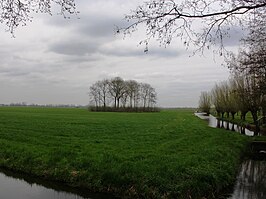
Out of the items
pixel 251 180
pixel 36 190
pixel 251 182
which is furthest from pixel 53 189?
pixel 251 180

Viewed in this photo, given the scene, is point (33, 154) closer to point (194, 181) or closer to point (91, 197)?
point (91, 197)

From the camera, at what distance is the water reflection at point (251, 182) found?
11.9m

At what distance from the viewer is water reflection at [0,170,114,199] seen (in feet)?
37.3

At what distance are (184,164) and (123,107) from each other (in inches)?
3880

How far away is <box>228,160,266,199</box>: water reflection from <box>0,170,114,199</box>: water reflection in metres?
5.57

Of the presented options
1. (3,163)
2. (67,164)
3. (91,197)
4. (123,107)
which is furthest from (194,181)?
Result: (123,107)

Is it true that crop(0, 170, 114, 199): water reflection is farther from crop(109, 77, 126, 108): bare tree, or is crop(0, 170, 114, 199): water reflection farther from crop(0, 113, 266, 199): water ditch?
crop(109, 77, 126, 108): bare tree

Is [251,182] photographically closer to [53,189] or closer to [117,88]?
[53,189]

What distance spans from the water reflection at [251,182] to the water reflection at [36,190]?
5.57 metres

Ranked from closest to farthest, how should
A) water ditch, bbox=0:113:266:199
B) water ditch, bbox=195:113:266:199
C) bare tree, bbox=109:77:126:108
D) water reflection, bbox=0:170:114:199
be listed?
water reflection, bbox=0:170:114:199, water ditch, bbox=0:113:266:199, water ditch, bbox=195:113:266:199, bare tree, bbox=109:77:126:108

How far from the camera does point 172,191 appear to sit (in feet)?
36.2

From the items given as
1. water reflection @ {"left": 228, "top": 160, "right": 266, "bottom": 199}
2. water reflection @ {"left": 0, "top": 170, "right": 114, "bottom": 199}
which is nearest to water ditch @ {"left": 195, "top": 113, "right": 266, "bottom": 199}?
water reflection @ {"left": 228, "top": 160, "right": 266, "bottom": 199}

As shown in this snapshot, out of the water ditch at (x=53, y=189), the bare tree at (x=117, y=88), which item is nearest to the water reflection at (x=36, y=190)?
the water ditch at (x=53, y=189)

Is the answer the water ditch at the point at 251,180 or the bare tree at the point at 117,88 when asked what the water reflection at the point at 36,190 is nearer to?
the water ditch at the point at 251,180
